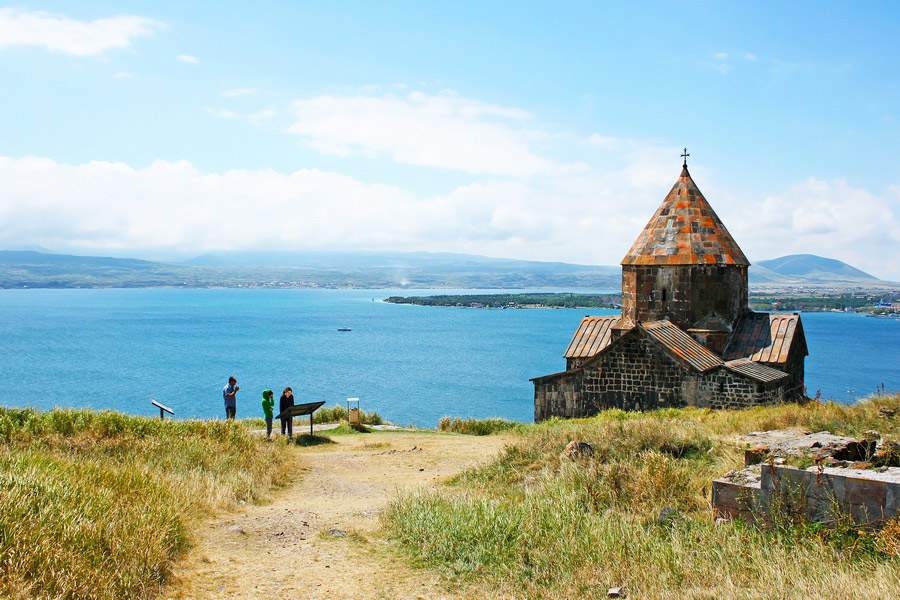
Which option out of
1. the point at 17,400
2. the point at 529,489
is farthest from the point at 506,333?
the point at 529,489

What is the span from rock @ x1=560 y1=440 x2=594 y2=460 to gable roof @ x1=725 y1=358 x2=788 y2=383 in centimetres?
620

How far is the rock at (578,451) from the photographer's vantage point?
26.7 ft

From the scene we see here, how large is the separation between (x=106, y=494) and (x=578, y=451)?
5.30m

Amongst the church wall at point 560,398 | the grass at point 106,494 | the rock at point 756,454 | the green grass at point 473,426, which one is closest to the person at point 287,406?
the grass at point 106,494

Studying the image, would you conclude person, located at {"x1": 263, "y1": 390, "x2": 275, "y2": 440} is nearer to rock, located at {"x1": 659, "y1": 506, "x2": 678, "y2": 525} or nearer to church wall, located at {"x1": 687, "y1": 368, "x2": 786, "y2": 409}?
church wall, located at {"x1": 687, "y1": 368, "x2": 786, "y2": 409}

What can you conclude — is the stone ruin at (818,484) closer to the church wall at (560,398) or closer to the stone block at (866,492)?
the stone block at (866,492)

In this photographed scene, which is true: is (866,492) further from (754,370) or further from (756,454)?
(754,370)

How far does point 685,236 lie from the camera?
1524 cm

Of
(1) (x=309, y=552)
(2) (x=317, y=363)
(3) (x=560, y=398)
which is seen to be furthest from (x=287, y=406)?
(2) (x=317, y=363)

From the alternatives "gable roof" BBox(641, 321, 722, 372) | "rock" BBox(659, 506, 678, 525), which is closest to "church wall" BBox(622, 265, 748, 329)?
"gable roof" BBox(641, 321, 722, 372)

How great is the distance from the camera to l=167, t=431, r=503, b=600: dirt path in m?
4.69

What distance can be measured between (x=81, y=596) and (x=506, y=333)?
8627cm

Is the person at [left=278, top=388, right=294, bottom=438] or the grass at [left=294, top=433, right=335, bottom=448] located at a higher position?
the person at [left=278, top=388, right=294, bottom=438]

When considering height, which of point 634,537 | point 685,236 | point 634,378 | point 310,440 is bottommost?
point 310,440
